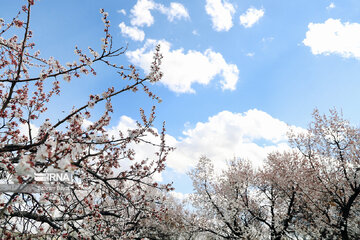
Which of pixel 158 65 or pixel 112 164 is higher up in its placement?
pixel 158 65

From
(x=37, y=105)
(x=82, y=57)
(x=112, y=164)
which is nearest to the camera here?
(x=82, y=57)

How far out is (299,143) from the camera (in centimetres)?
1466

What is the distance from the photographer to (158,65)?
3.86m

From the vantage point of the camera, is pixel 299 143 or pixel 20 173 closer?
pixel 20 173

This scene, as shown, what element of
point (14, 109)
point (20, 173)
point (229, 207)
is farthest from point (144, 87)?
point (229, 207)

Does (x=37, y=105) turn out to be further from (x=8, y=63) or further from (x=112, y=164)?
(x=112, y=164)

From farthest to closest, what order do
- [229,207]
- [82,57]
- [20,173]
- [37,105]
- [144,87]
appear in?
[229,207], [37,105], [144,87], [82,57], [20,173]

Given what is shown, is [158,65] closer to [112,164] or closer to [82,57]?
[82,57]

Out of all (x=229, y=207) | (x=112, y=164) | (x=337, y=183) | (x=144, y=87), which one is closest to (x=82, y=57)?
(x=144, y=87)

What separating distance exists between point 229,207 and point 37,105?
1496 cm

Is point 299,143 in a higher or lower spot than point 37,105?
higher

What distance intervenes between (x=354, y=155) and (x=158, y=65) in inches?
504

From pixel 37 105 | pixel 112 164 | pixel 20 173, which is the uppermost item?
pixel 37 105

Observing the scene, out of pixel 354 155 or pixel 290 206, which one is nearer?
pixel 354 155
